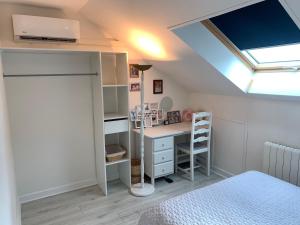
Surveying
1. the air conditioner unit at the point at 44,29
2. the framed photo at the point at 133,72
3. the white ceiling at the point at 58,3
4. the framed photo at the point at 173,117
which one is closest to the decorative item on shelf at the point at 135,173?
the framed photo at the point at 173,117

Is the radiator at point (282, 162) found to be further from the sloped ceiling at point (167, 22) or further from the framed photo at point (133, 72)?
the framed photo at point (133, 72)

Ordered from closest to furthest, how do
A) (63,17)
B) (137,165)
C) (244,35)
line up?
(244,35), (63,17), (137,165)

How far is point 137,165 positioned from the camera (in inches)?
129

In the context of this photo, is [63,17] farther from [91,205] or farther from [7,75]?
[91,205]

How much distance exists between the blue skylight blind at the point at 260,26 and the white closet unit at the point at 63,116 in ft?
4.08

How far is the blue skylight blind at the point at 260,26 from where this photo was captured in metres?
1.94

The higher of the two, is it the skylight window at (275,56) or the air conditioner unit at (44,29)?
the air conditioner unit at (44,29)

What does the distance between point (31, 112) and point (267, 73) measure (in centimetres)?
275

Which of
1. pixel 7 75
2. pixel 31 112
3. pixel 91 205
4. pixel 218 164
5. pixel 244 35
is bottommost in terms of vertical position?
pixel 91 205

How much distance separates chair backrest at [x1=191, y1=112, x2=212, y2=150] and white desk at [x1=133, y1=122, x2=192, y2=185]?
0.46 feet

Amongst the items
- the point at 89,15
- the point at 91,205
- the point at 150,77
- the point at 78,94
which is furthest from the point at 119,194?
the point at 89,15

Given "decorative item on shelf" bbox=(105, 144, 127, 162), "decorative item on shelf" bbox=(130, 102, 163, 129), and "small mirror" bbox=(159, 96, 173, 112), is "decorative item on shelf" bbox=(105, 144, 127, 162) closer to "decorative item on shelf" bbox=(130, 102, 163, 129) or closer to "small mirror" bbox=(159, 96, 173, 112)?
"decorative item on shelf" bbox=(130, 102, 163, 129)

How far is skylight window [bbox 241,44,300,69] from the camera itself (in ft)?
7.89

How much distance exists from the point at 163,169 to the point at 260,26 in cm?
203
